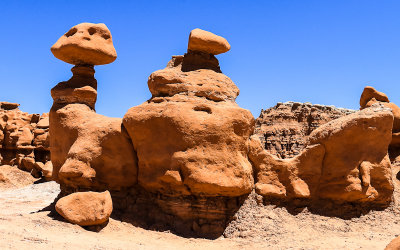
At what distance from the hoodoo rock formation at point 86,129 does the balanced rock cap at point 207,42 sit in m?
2.26

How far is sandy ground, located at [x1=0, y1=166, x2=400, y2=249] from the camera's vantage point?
22.1 feet

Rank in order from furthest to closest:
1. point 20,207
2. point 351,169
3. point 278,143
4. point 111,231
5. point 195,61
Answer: point 278,143
point 20,207
point 195,61
point 351,169
point 111,231

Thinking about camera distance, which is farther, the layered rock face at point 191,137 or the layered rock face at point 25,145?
the layered rock face at point 25,145

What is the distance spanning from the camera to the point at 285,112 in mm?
37406

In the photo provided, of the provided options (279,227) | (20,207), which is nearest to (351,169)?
(279,227)

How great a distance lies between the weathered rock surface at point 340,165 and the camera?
831 centimetres

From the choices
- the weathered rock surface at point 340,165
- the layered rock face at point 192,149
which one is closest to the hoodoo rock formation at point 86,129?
the layered rock face at point 192,149

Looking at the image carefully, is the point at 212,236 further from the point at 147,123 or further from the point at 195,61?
the point at 195,61

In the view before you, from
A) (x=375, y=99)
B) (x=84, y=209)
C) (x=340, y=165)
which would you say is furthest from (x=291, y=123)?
(x=84, y=209)

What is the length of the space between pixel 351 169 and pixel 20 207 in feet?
30.8

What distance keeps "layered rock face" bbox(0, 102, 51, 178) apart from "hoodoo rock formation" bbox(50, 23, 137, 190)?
12.1 meters

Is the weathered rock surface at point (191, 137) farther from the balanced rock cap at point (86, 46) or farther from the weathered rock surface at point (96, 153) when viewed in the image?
the balanced rock cap at point (86, 46)

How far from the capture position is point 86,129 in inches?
355

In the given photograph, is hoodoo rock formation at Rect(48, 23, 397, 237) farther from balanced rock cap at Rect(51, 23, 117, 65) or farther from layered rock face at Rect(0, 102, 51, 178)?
layered rock face at Rect(0, 102, 51, 178)
